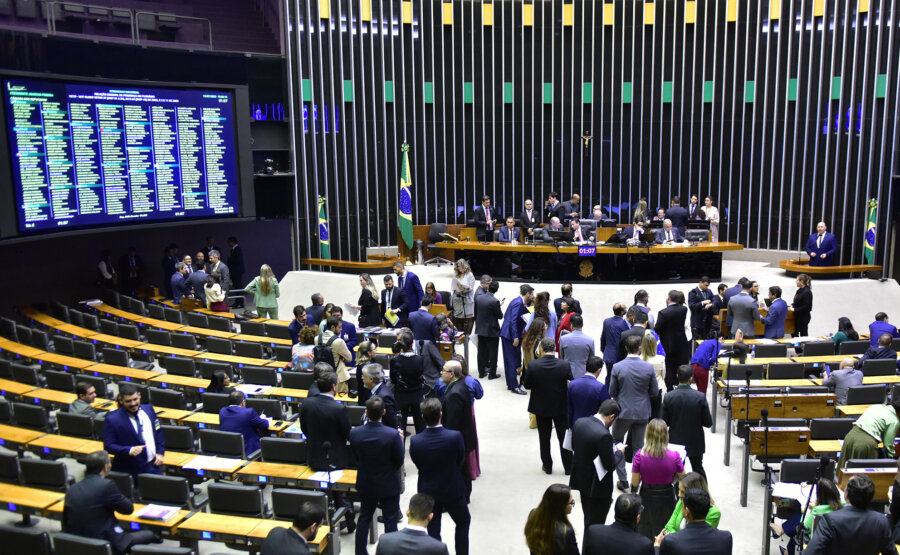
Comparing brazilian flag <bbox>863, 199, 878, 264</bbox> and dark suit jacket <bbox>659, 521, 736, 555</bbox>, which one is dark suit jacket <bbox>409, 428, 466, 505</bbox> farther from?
brazilian flag <bbox>863, 199, 878, 264</bbox>

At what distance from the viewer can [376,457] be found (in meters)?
5.51

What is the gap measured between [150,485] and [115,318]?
700cm

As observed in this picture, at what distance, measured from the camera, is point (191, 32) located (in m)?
15.6

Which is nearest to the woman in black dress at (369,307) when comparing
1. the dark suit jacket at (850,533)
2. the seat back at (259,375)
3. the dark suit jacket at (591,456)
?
the seat back at (259,375)

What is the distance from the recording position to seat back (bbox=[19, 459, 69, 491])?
628 centimetres

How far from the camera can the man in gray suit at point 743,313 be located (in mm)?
10367

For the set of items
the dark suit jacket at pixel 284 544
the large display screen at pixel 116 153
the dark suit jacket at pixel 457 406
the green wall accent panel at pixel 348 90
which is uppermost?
the green wall accent panel at pixel 348 90

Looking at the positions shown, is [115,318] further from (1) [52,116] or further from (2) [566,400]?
(2) [566,400]

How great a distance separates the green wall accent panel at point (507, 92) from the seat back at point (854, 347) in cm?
1075

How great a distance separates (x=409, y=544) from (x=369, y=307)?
683cm

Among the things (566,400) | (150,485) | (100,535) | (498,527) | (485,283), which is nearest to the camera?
(100,535)

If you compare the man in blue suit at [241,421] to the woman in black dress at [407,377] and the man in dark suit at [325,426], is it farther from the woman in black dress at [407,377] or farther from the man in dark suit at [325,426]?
the woman in black dress at [407,377]

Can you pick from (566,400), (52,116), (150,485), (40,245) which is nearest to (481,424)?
(566,400)

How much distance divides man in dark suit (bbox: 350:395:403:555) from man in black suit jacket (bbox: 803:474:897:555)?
8.93ft
